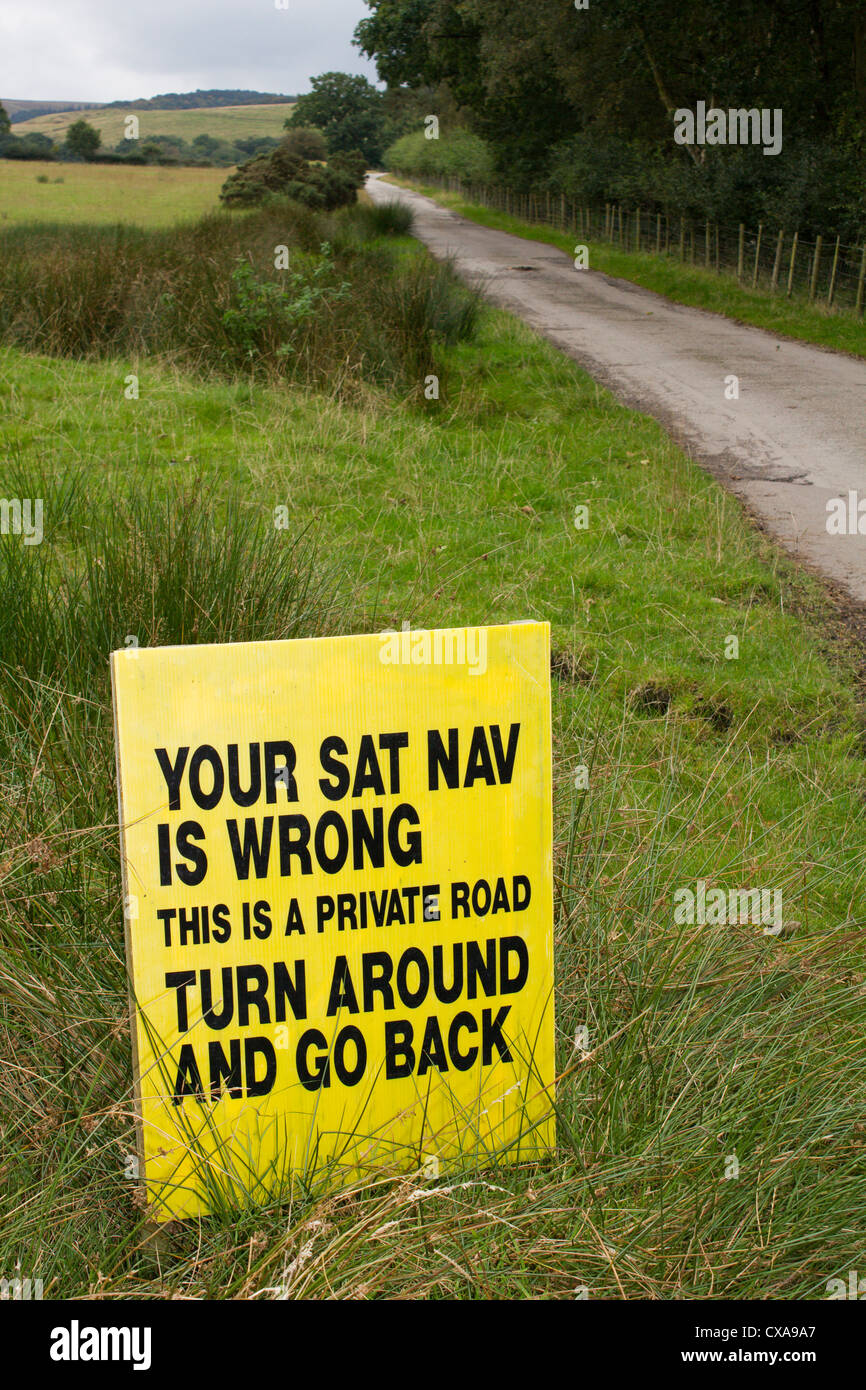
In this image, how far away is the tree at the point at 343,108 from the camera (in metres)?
73.1

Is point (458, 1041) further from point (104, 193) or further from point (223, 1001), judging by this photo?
point (104, 193)

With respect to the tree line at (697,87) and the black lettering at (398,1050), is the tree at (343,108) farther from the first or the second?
the black lettering at (398,1050)

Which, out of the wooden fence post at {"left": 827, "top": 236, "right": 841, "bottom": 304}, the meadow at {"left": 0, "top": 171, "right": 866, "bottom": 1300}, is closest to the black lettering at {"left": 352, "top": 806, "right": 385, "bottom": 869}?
the meadow at {"left": 0, "top": 171, "right": 866, "bottom": 1300}

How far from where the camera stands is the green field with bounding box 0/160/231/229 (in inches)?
1016

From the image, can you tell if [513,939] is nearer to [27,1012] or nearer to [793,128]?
[27,1012]

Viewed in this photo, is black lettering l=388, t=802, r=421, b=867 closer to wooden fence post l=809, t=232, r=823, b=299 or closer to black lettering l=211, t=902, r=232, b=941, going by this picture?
black lettering l=211, t=902, r=232, b=941

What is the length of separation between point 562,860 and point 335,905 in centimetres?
103

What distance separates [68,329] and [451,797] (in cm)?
1116

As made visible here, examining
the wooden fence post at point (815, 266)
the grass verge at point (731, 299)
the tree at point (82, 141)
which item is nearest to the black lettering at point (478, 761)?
the grass verge at point (731, 299)

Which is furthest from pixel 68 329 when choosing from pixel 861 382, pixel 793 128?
pixel 793 128

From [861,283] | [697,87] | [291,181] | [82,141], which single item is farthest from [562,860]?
[82,141]

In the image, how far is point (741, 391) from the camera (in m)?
13.2

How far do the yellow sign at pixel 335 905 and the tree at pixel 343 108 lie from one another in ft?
251

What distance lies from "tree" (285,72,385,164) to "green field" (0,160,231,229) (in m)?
29.3
